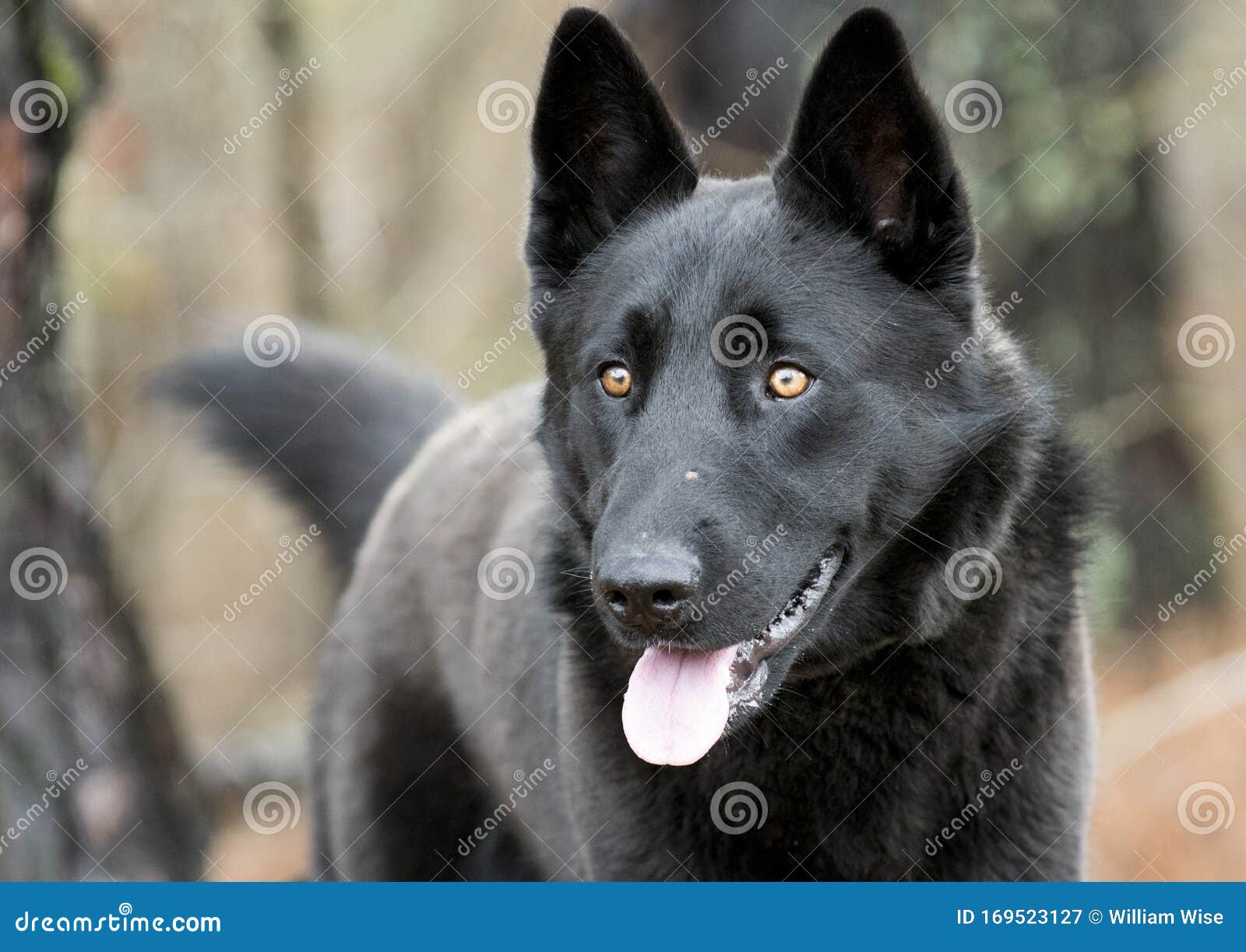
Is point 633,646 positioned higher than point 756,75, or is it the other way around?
point 756,75

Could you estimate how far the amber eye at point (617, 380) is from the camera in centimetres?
281

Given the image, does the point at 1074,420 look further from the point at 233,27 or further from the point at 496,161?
the point at 496,161

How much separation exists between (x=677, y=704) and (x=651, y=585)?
0.35 meters

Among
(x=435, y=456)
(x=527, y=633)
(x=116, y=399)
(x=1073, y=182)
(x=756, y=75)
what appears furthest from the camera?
(x=116, y=399)

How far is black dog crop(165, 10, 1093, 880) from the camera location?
8.47 feet

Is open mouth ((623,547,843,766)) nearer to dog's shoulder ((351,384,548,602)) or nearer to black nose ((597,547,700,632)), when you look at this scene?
black nose ((597,547,700,632))

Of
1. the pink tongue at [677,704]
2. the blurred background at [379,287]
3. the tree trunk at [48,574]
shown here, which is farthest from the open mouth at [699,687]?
the tree trunk at [48,574]

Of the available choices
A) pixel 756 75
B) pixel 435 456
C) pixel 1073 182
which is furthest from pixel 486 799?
pixel 1073 182

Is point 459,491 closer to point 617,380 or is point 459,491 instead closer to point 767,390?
point 617,380

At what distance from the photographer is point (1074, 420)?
321cm

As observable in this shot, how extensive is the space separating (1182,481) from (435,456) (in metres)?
4.44

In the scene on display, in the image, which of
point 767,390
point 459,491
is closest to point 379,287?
point 459,491

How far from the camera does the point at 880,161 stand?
2.80 meters

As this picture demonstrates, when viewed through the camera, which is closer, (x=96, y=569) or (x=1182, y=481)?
(x=96, y=569)
